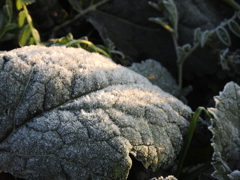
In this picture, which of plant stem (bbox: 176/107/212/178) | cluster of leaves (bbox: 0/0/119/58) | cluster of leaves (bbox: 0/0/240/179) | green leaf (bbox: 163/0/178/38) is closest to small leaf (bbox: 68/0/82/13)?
cluster of leaves (bbox: 0/0/240/179)

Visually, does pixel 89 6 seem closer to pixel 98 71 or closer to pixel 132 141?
pixel 98 71

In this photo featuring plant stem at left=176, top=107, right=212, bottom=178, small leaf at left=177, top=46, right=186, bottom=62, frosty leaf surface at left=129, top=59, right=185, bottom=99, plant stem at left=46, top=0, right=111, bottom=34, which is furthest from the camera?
plant stem at left=46, top=0, right=111, bottom=34

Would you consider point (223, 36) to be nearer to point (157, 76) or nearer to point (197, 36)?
point (197, 36)

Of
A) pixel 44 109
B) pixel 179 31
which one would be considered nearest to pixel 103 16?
pixel 179 31

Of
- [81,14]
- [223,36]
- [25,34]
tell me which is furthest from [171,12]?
[25,34]

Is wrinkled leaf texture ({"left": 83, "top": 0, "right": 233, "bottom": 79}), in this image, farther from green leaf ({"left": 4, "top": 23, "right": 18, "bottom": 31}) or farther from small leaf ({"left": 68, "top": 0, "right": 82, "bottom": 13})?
green leaf ({"left": 4, "top": 23, "right": 18, "bottom": 31})
